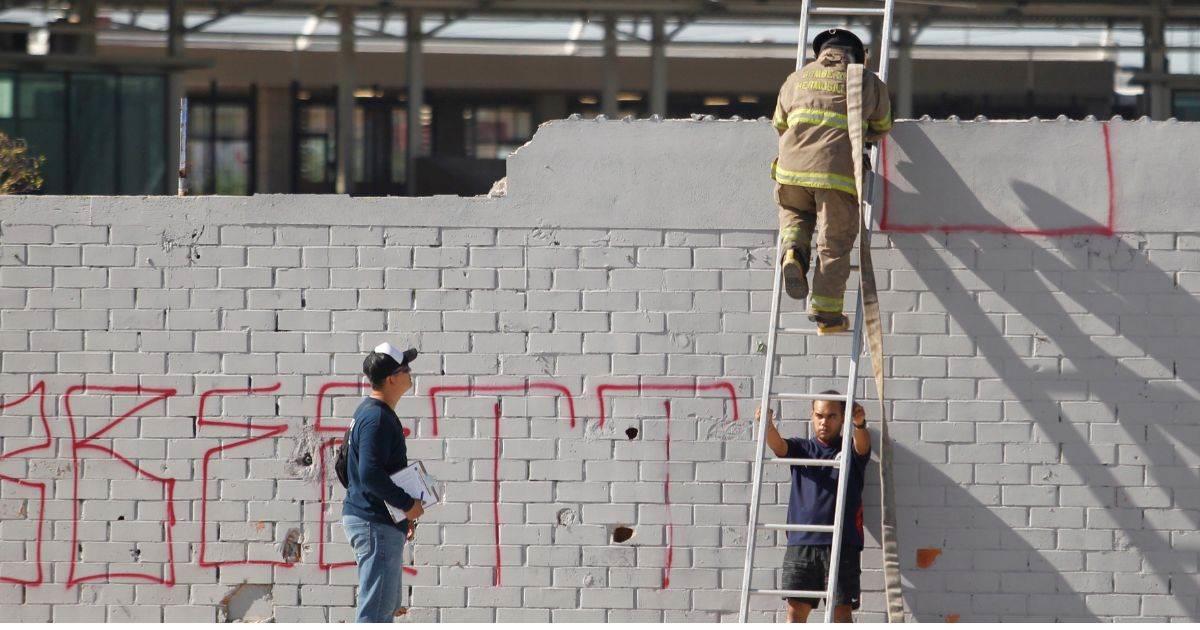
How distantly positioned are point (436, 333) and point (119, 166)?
11.0 meters

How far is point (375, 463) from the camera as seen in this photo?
5.59 meters

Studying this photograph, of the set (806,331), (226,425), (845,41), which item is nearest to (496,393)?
(226,425)

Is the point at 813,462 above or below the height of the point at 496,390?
below

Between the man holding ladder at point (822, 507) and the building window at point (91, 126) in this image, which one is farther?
the building window at point (91, 126)

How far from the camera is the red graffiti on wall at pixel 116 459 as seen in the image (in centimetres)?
667

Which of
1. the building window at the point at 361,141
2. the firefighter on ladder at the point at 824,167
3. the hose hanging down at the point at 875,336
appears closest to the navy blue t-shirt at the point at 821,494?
the hose hanging down at the point at 875,336

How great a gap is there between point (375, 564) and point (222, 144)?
16817 mm

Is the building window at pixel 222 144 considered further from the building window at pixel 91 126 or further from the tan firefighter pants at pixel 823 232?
the tan firefighter pants at pixel 823 232

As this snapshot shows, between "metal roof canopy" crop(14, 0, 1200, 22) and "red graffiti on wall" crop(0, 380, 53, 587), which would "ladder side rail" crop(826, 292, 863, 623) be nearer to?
"red graffiti on wall" crop(0, 380, 53, 587)

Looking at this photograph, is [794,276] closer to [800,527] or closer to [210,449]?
[800,527]

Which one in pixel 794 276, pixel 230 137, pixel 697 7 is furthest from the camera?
pixel 230 137

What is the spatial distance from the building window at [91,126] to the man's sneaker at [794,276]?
38.2 feet

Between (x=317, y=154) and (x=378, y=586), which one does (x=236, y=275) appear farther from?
(x=317, y=154)

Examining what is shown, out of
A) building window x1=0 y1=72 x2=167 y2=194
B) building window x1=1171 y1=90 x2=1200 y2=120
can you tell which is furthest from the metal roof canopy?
building window x1=0 y1=72 x2=167 y2=194
